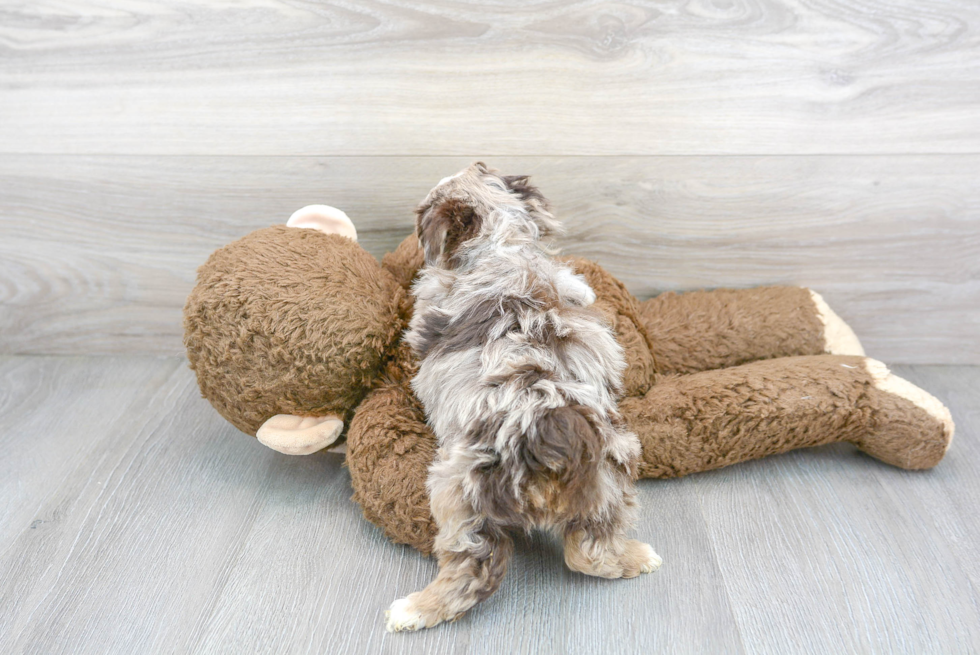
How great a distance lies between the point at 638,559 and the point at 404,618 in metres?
0.34

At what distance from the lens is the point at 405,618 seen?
2.88 feet

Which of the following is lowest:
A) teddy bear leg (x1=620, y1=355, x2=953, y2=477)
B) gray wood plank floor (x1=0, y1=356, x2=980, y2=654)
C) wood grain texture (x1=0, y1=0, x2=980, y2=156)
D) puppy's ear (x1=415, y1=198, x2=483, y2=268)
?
gray wood plank floor (x1=0, y1=356, x2=980, y2=654)

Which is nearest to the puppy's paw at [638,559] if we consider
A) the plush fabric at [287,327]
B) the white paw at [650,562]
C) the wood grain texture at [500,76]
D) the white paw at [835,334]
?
the white paw at [650,562]

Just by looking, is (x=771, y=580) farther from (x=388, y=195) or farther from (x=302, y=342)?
(x=388, y=195)

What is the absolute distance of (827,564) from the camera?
3.23 feet

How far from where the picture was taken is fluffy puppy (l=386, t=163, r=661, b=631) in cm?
83

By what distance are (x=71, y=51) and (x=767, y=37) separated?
131cm

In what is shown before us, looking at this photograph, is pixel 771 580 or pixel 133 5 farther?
pixel 133 5

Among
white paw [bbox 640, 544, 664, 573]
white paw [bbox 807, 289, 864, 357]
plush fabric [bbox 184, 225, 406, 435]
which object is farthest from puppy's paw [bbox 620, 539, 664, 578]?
white paw [bbox 807, 289, 864, 357]

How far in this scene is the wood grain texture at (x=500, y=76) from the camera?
1.19 m

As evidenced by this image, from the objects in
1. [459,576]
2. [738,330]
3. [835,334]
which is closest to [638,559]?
[459,576]

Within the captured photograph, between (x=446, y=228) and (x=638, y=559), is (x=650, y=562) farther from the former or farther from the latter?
(x=446, y=228)

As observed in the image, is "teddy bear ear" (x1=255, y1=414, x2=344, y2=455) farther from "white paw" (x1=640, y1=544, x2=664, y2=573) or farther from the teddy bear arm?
"white paw" (x1=640, y1=544, x2=664, y2=573)

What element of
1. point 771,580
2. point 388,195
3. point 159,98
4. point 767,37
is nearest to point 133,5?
point 159,98
